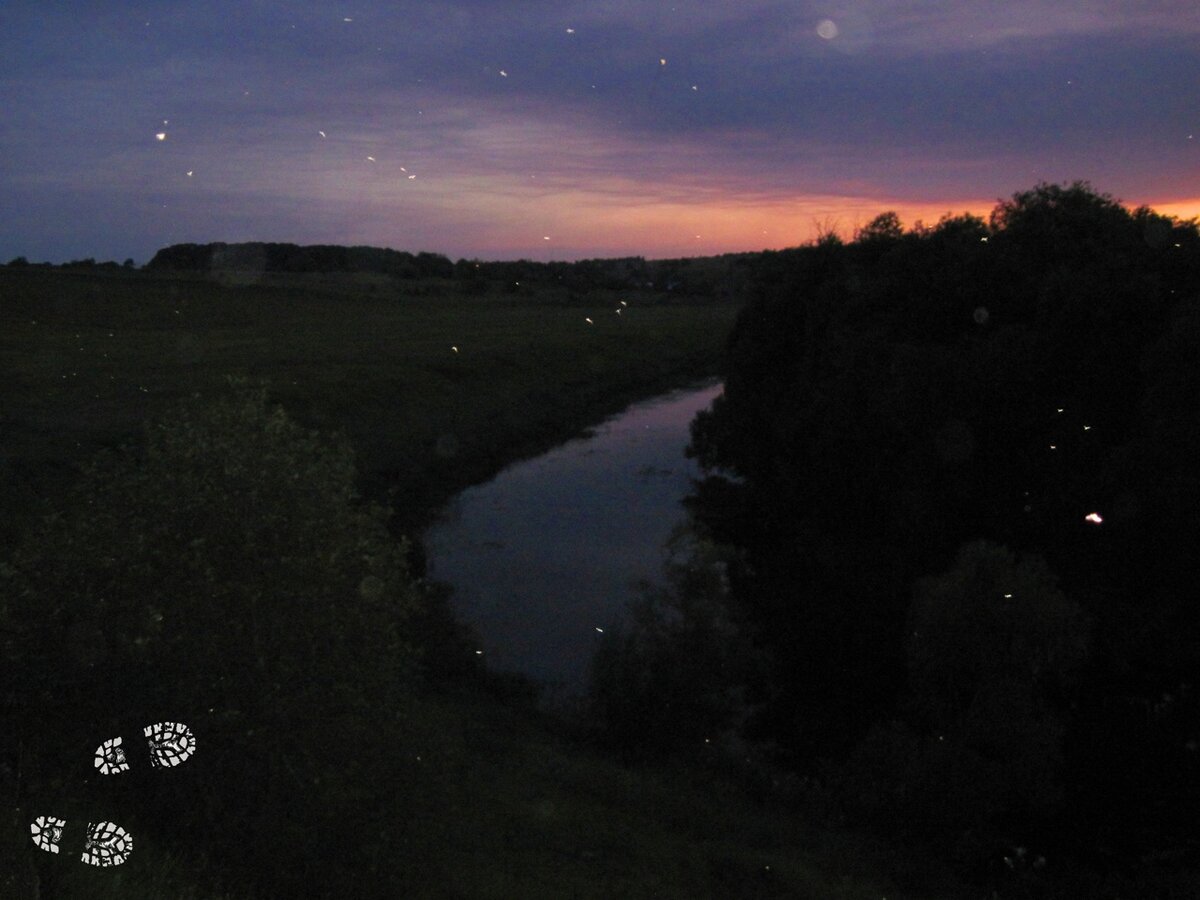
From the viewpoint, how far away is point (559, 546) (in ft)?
A: 85.5

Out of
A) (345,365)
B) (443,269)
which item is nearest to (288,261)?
(443,269)

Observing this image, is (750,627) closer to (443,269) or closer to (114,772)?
(114,772)

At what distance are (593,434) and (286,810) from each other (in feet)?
121

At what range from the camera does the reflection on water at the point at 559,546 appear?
19.6 metres

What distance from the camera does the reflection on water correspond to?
1964 cm

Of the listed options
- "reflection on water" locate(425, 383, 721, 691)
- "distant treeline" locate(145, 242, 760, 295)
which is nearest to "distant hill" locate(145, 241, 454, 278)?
"distant treeline" locate(145, 242, 760, 295)

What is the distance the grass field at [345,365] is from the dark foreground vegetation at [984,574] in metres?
7.41

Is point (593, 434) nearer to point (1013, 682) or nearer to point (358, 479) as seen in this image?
point (358, 479)

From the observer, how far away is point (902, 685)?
1794 centimetres

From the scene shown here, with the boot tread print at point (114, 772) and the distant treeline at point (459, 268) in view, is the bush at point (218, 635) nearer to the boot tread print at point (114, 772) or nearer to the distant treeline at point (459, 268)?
the boot tread print at point (114, 772)

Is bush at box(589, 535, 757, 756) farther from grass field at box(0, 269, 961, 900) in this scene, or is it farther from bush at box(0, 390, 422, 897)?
bush at box(0, 390, 422, 897)

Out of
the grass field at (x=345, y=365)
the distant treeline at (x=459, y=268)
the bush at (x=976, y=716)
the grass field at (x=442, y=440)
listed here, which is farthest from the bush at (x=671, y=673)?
the distant treeline at (x=459, y=268)

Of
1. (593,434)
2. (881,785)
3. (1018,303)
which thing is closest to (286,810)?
(881,785)

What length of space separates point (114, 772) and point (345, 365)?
122ft
